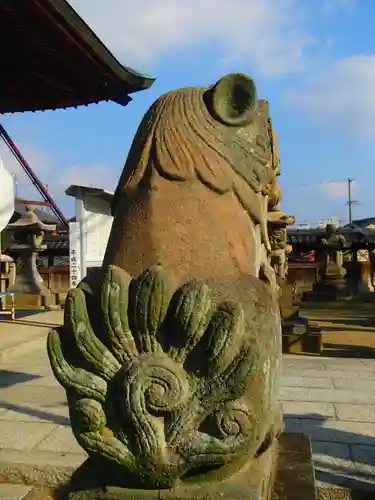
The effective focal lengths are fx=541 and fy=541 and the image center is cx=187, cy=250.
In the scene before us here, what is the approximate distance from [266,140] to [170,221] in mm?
518

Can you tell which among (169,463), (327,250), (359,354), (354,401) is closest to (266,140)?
→ (169,463)

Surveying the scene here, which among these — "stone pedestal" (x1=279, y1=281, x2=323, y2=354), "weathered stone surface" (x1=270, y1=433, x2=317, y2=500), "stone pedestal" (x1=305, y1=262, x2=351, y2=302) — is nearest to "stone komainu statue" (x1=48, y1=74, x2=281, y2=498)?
"weathered stone surface" (x1=270, y1=433, x2=317, y2=500)

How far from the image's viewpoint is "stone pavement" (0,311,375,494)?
3107 millimetres

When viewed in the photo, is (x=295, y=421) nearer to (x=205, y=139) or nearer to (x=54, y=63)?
(x=205, y=139)

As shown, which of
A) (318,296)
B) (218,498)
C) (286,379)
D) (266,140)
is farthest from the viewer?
(318,296)

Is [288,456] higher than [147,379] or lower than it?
lower

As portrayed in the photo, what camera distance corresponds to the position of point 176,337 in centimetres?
167

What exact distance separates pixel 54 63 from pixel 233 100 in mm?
5493

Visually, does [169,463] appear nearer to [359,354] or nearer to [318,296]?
[359,354]

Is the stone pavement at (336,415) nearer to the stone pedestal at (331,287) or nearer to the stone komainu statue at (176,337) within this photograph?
the stone komainu statue at (176,337)

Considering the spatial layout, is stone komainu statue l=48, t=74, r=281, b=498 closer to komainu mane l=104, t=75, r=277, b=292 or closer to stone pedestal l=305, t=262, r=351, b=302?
komainu mane l=104, t=75, r=277, b=292

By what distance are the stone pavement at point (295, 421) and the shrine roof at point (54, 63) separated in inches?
145

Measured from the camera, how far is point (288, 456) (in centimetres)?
228

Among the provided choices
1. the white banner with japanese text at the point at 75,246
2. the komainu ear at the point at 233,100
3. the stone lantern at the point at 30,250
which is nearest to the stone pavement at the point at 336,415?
the komainu ear at the point at 233,100
